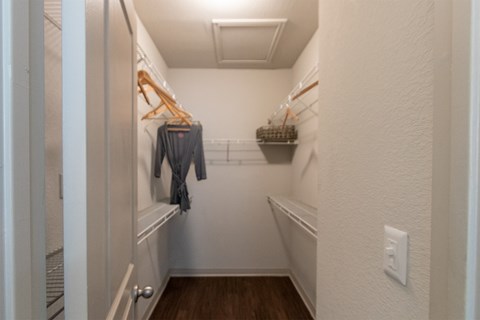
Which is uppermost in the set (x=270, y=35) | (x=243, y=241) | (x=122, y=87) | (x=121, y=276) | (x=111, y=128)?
(x=270, y=35)

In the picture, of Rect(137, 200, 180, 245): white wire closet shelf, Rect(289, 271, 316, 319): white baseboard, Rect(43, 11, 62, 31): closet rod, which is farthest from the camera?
Rect(289, 271, 316, 319): white baseboard

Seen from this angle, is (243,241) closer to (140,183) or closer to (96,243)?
(140,183)

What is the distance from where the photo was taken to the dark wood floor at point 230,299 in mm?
2027

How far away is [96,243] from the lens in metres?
0.50

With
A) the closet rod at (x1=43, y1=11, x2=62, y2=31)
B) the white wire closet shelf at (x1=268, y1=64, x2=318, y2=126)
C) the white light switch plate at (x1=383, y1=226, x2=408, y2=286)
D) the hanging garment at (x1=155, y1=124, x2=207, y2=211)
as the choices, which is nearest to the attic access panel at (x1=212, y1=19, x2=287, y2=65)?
the white wire closet shelf at (x1=268, y1=64, x2=318, y2=126)

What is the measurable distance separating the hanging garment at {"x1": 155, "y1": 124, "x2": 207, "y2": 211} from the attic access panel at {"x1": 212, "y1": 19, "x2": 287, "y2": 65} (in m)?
0.84

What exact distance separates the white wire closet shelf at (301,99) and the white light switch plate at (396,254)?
1304 mm

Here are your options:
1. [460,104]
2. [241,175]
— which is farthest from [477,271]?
[241,175]

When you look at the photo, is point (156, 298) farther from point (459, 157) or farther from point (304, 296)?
point (459, 157)

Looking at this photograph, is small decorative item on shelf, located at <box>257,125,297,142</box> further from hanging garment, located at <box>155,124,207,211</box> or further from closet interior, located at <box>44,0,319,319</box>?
hanging garment, located at <box>155,124,207,211</box>

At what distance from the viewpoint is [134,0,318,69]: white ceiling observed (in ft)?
5.47

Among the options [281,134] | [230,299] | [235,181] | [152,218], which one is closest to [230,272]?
[230,299]

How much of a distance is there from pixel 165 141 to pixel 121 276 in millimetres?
1577

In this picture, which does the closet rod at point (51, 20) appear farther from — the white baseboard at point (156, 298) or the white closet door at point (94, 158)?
the white baseboard at point (156, 298)
